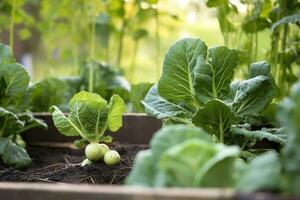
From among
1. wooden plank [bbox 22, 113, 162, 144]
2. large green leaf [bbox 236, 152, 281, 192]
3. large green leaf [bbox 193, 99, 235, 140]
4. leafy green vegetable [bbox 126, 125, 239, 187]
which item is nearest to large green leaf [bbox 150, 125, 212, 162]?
leafy green vegetable [bbox 126, 125, 239, 187]

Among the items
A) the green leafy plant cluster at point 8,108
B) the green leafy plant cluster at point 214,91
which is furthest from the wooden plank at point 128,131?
the green leafy plant cluster at point 214,91

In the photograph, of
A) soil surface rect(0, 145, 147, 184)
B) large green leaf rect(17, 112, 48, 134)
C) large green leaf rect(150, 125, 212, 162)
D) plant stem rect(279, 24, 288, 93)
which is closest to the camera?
large green leaf rect(150, 125, 212, 162)

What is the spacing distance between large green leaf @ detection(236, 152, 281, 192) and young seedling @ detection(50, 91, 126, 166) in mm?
584

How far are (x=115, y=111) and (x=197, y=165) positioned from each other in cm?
54

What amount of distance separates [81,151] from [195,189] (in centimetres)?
94

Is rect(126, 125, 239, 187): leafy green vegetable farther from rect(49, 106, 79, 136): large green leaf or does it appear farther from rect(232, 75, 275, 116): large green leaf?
rect(49, 106, 79, 136): large green leaf

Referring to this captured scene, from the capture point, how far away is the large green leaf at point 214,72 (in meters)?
1.20

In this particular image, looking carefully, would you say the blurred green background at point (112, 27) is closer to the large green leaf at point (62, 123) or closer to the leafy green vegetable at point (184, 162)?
the large green leaf at point (62, 123)

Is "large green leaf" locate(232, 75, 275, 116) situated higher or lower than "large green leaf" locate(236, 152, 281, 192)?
higher

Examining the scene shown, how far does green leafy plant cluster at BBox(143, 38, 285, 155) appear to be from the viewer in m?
1.18

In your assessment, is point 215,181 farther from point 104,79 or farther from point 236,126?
point 104,79

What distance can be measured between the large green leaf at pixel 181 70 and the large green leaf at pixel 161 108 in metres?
0.02

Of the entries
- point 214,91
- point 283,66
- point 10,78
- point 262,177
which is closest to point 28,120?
point 10,78

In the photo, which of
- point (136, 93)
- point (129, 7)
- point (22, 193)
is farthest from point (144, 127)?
point (129, 7)
